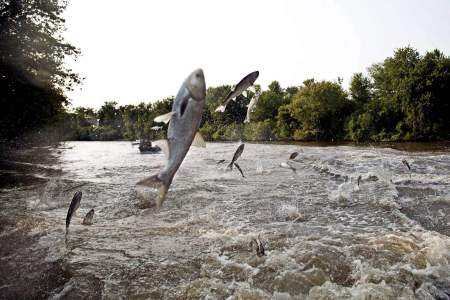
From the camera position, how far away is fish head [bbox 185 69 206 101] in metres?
2.60

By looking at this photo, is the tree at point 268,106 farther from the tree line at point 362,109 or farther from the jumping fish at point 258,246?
the jumping fish at point 258,246

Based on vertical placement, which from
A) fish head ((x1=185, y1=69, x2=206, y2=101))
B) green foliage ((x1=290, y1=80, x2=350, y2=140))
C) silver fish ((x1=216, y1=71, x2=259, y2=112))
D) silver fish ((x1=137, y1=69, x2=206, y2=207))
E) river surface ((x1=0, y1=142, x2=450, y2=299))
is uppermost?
green foliage ((x1=290, y1=80, x2=350, y2=140))

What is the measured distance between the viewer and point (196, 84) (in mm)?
2602

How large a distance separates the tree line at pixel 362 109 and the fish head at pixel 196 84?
18911mm

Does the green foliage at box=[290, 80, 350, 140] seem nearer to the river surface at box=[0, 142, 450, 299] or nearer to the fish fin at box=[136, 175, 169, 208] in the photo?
the river surface at box=[0, 142, 450, 299]

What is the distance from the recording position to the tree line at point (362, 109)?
4159cm

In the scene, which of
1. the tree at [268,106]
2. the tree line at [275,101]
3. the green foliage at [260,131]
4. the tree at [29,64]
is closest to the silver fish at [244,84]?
the tree line at [275,101]

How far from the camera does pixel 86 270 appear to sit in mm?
5547

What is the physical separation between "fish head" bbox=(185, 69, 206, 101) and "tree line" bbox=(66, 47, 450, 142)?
18911mm

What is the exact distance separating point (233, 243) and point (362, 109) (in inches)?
2015

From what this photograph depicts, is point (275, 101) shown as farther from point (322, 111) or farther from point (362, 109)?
point (362, 109)

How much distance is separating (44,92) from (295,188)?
18.0 metres

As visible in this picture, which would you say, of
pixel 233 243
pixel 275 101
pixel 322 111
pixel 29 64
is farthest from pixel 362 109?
pixel 233 243

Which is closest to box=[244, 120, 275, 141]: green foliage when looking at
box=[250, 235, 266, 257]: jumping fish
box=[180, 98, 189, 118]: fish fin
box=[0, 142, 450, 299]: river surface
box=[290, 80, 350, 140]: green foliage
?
box=[290, 80, 350, 140]: green foliage
